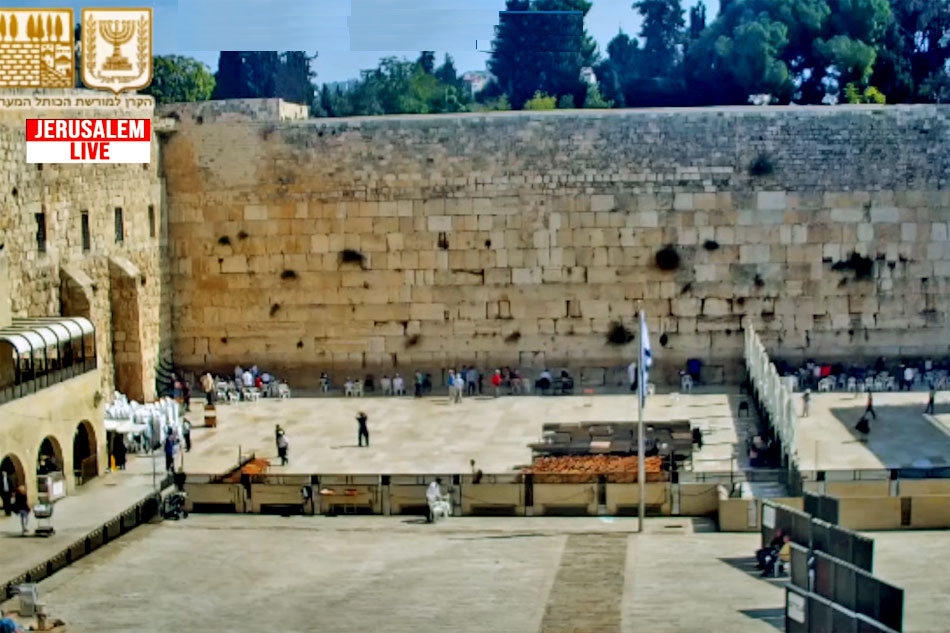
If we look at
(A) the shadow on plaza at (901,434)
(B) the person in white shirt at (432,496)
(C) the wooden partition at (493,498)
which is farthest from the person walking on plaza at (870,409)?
(B) the person in white shirt at (432,496)

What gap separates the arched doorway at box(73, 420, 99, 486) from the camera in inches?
1179

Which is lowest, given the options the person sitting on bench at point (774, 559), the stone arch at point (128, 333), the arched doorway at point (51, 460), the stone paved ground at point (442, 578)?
the stone paved ground at point (442, 578)

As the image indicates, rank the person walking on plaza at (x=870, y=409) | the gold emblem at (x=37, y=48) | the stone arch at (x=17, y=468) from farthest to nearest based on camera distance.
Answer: the gold emblem at (x=37, y=48) → the person walking on plaza at (x=870, y=409) → the stone arch at (x=17, y=468)

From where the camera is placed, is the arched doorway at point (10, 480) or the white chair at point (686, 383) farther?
the white chair at point (686, 383)

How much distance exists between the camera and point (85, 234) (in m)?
34.9

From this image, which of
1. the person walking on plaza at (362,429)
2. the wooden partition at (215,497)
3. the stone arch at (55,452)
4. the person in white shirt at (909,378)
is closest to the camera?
the wooden partition at (215,497)

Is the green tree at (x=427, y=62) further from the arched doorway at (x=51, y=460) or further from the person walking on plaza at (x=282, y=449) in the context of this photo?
the arched doorway at (x=51, y=460)

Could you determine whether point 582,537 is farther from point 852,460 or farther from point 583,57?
point 583,57

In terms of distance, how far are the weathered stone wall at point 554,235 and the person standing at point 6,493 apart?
11683 millimetres

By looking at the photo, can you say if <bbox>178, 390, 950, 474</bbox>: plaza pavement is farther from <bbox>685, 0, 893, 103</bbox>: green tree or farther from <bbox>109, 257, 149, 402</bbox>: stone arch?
<bbox>685, 0, 893, 103</bbox>: green tree

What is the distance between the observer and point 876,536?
24734 mm

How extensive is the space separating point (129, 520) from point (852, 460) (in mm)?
11681

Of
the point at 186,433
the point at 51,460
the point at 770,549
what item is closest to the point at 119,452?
the point at 186,433

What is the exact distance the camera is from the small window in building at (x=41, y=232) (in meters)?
32.6
